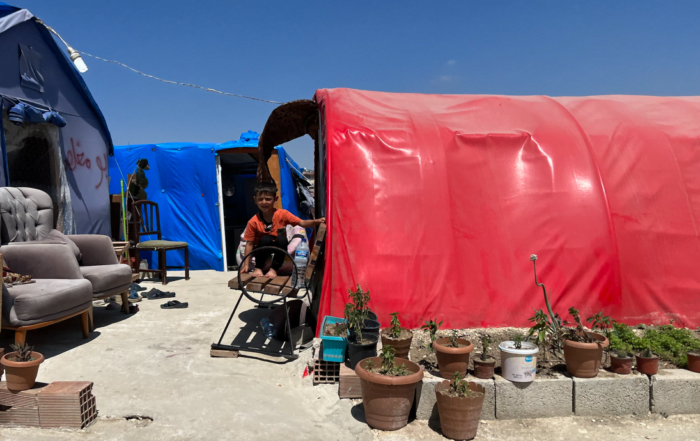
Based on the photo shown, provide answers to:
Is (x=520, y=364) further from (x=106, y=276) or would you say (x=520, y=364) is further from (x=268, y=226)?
(x=106, y=276)

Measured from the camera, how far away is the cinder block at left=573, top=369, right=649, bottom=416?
279cm

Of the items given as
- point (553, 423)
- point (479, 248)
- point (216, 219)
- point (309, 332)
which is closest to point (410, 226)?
point (479, 248)

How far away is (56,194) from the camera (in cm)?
626

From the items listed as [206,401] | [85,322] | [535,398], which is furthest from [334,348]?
[85,322]

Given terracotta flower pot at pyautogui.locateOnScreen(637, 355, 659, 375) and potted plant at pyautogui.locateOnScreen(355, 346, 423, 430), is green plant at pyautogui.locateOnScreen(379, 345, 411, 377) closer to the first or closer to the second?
potted plant at pyautogui.locateOnScreen(355, 346, 423, 430)

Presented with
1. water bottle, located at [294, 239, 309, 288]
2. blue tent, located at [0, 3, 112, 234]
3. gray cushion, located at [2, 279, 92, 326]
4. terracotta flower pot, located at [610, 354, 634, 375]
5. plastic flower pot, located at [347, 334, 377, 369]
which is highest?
blue tent, located at [0, 3, 112, 234]

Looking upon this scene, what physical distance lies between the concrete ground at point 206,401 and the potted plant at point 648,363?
278 millimetres

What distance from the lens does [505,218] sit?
403 centimetres

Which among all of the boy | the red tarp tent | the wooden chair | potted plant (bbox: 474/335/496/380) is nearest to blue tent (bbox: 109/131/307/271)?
the wooden chair

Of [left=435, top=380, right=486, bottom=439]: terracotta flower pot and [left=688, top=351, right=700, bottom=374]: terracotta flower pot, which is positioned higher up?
[left=688, top=351, right=700, bottom=374]: terracotta flower pot

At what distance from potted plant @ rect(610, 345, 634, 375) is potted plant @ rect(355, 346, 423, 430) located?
135cm

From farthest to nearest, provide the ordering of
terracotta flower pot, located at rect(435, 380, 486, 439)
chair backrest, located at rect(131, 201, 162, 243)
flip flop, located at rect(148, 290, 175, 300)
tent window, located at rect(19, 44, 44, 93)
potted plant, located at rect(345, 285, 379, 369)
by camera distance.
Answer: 1. chair backrest, located at rect(131, 201, 162, 243)
2. flip flop, located at rect(148, 290, 175, 300)
3. tent window, located at rect(19, 44, 44, 93)
4. potted plant, located at rect(345, 285, 379, 369)
5. terracotta flower pot, located at rect(435, 380, 486, 439)

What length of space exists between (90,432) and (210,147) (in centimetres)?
699

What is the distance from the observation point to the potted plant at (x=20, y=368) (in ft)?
8.18
